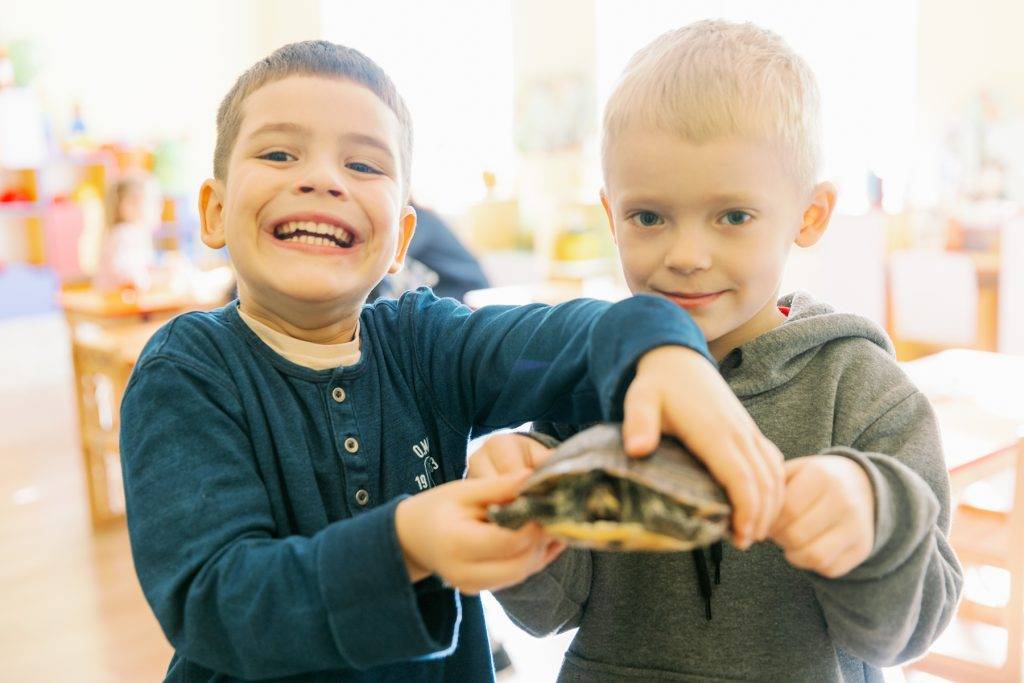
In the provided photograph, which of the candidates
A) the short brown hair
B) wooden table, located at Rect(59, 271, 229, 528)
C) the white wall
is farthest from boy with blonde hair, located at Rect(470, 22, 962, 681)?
the white wall

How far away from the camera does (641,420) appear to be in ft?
1.92

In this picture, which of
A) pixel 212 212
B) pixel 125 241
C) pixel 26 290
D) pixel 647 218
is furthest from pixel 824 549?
pixel 26 290

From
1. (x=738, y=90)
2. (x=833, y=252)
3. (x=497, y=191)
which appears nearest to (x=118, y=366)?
(x=738, y=90)

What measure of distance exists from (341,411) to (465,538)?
28 centimetres

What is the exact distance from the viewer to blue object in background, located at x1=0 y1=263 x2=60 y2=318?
7312 mm

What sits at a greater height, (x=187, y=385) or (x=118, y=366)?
(x=187, y=385)

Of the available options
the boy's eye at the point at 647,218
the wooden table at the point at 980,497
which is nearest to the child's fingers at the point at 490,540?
the boy's eye at the point at 647,218

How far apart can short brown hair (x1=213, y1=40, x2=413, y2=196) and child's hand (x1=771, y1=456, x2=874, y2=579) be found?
49 cm

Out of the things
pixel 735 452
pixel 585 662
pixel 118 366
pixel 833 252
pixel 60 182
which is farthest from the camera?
pixel 60 182

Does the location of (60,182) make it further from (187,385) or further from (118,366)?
(187,385)

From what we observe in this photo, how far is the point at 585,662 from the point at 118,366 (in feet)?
10.2

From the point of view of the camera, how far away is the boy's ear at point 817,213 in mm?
889

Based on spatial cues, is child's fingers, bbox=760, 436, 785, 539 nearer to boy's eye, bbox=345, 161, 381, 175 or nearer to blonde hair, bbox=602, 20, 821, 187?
blonde hair, bbox=602, 20, 821, 187

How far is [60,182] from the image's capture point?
7848mm
